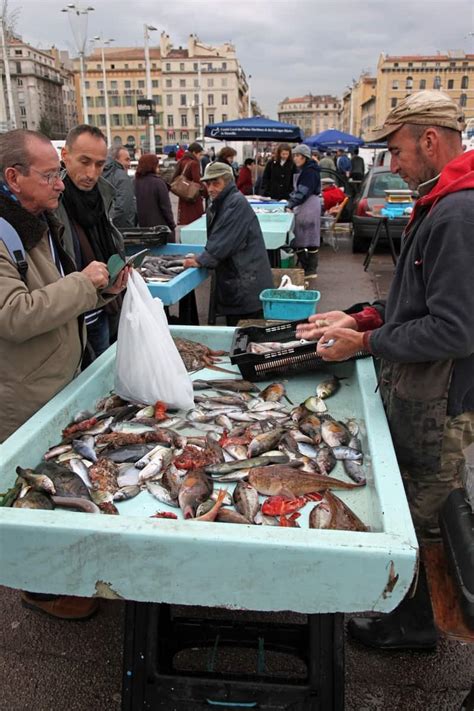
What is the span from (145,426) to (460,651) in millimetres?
1805

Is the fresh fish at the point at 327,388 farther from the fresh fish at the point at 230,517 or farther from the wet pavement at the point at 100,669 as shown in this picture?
the wet pavement at the point at 100,669

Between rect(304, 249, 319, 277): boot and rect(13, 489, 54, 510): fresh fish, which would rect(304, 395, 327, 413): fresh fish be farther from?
rect(304, 249, 319, 277): boot

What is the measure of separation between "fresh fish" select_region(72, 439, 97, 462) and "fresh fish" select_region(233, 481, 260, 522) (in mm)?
615

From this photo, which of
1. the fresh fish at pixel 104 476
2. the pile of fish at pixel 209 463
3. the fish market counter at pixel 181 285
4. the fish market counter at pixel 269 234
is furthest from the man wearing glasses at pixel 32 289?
the fish market counter at pixel 269 234

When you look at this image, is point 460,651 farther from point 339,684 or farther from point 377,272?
point 377,272

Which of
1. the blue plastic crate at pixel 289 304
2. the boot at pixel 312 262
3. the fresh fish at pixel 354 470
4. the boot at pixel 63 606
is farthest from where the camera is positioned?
the boot at pixel 312 262

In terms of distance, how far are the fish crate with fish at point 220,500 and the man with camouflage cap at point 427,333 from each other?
20 centimetres

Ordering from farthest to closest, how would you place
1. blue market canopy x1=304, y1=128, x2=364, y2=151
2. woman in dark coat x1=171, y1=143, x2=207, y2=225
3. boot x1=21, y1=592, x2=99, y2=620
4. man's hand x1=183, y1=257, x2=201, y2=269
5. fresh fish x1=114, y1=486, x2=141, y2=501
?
blue market canopy x1=304, y1=128, x2=364, y2=151 → woman in dark coat x1=171, y1=143, x2=207, y2=225 → man's hand x1=183, y1=257, x2=201, y2=269 → boot x1=21, y1=592, x2=99, y2=620 → fresh fish x1=114, y1=486, x2=141, y2=501

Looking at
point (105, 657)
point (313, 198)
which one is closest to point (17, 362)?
point (105, 657)

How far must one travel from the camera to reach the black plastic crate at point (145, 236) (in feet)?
21.6

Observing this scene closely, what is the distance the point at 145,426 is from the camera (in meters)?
2.71

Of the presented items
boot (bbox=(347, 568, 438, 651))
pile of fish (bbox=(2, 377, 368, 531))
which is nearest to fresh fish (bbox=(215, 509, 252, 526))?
pile of fish (bbox=(2, 377, 368, 531))

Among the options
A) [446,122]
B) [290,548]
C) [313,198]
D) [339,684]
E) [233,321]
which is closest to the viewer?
[290,548]

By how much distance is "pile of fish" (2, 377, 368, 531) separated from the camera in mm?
2049
